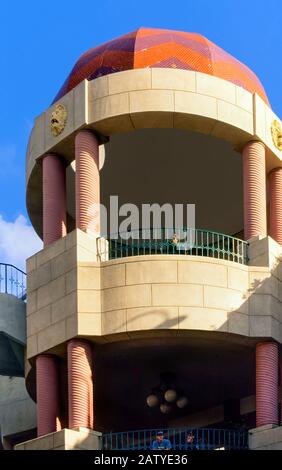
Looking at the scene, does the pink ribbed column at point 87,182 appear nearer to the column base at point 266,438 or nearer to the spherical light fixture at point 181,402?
the spherical light fixture at point 181,402

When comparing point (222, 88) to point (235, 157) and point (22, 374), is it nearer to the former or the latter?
point (235, 157)

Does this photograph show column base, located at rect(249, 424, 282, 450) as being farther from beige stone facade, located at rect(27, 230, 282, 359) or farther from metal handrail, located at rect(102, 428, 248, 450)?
beige stone facade, located at rect(27, 230, 282, 359)

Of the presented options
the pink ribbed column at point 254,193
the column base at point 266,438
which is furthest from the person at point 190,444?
the pink ribbed column at point 254,193

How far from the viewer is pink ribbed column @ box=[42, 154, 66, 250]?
2251 inches

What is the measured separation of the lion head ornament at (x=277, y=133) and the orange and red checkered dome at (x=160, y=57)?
4.39ft

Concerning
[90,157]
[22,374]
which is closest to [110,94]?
[90,157]

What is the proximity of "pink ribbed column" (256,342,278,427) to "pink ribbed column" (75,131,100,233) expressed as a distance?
7.23 meters

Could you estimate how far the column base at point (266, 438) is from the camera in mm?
52219

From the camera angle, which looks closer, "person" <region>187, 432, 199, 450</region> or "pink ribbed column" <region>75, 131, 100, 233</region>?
"person" <region>187, 432, 199, 450</region>

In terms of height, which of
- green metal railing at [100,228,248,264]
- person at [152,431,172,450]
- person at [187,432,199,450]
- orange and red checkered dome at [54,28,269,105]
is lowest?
person at [152,431,172,450]

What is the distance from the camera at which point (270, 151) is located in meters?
58.0

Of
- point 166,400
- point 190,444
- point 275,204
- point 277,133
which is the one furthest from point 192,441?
point 277,133

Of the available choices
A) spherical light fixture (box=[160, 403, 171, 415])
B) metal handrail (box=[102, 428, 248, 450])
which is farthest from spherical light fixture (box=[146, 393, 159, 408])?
metal handrail (box=[102, 428, 248, 450])

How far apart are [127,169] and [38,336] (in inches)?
410
